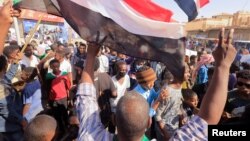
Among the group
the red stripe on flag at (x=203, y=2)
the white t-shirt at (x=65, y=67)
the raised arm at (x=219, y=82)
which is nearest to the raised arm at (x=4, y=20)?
the raised arm at (x=219, y=82)

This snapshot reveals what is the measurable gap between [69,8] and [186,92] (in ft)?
7.11

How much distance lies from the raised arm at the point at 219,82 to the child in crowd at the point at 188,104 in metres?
2.36

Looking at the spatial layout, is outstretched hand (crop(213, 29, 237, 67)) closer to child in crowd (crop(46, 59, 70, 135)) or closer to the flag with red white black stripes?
the flag with red white black stripes

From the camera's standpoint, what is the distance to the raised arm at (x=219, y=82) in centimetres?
161

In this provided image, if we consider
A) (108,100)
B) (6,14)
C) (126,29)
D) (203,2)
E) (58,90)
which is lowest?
(108,100)

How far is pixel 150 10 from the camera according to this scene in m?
2.74

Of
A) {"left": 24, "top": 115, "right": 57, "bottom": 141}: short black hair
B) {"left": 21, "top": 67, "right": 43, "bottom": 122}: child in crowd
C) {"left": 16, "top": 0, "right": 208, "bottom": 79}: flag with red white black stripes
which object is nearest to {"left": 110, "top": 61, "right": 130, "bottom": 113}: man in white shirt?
{"left": 21, "top": 67, "right": 43, "bottom": 122}: child in crowd

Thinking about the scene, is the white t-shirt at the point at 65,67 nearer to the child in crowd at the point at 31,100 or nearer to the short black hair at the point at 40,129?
the child in crowd at the point at 31,100

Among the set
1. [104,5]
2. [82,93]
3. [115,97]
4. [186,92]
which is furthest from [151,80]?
[82,93]

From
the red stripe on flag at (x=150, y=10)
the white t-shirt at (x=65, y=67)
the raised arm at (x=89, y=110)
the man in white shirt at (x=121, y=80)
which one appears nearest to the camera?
the raised arm at (x=89, y=110)

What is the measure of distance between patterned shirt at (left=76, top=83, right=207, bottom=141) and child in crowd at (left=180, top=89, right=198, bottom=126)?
2.17 m

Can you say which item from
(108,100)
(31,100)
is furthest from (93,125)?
(108,100)

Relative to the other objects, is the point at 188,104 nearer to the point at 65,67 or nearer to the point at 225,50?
the point at 225,50

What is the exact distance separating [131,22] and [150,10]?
0.33 metres
